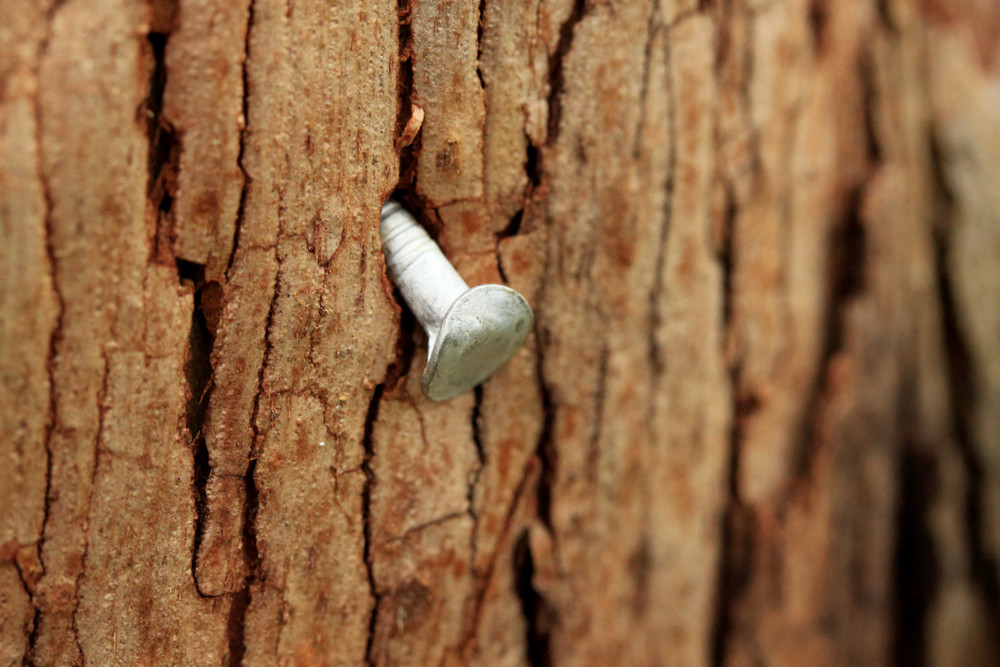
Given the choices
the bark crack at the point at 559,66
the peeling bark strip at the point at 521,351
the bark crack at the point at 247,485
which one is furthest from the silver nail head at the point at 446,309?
the bark crack at the point at 559,66

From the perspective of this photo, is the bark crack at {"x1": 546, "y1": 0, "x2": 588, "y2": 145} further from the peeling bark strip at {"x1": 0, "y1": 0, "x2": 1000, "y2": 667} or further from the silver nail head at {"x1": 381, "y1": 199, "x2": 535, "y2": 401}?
the silver nail head at {"x1": 381, "y1": 199, "x2": 535, "y2": 401}

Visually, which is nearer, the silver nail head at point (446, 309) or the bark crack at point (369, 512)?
the silver nail head at point (446, 309)

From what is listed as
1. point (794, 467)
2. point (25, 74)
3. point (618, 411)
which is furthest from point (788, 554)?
point (25, 74)

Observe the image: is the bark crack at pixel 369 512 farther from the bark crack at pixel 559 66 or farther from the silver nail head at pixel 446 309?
the bark crack at pixel 559 66

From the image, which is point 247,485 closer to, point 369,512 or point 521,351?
point 369,512

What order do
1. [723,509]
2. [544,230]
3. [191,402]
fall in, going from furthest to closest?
1. [723,509]
2. [544,230]
3. [191,402]

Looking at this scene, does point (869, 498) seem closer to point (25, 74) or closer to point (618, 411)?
A: point (618, 411)
